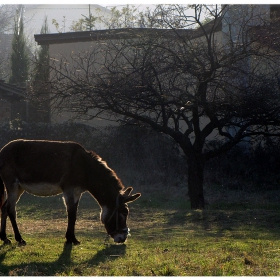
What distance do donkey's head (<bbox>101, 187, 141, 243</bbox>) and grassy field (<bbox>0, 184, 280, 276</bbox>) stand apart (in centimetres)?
20

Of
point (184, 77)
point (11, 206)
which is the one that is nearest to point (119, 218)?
point (11, 206)

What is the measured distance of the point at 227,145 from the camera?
15.0 meters

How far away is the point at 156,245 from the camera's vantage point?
8883 millimetres

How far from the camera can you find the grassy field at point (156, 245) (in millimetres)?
6680

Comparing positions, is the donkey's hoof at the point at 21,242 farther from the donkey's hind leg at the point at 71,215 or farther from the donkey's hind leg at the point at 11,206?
the donkey's hind leg at the point at 71,215

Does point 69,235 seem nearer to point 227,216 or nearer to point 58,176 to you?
point 58,176

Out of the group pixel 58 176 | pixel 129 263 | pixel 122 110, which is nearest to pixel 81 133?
pixel 122 110

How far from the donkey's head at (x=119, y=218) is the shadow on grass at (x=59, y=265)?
16.9 inches

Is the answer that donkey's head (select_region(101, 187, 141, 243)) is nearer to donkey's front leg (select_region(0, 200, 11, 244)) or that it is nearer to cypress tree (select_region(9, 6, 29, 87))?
donkey's front leg (select_region(0, 200, 11, 244))

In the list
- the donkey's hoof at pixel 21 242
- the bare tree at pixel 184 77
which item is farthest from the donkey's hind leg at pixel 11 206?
the bare tree at pixel 184 77

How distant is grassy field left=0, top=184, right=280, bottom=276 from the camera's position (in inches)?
263

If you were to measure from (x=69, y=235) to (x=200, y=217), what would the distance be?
15.2ft

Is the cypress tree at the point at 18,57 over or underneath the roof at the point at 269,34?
over

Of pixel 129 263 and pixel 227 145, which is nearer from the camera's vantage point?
pixel 129 263
